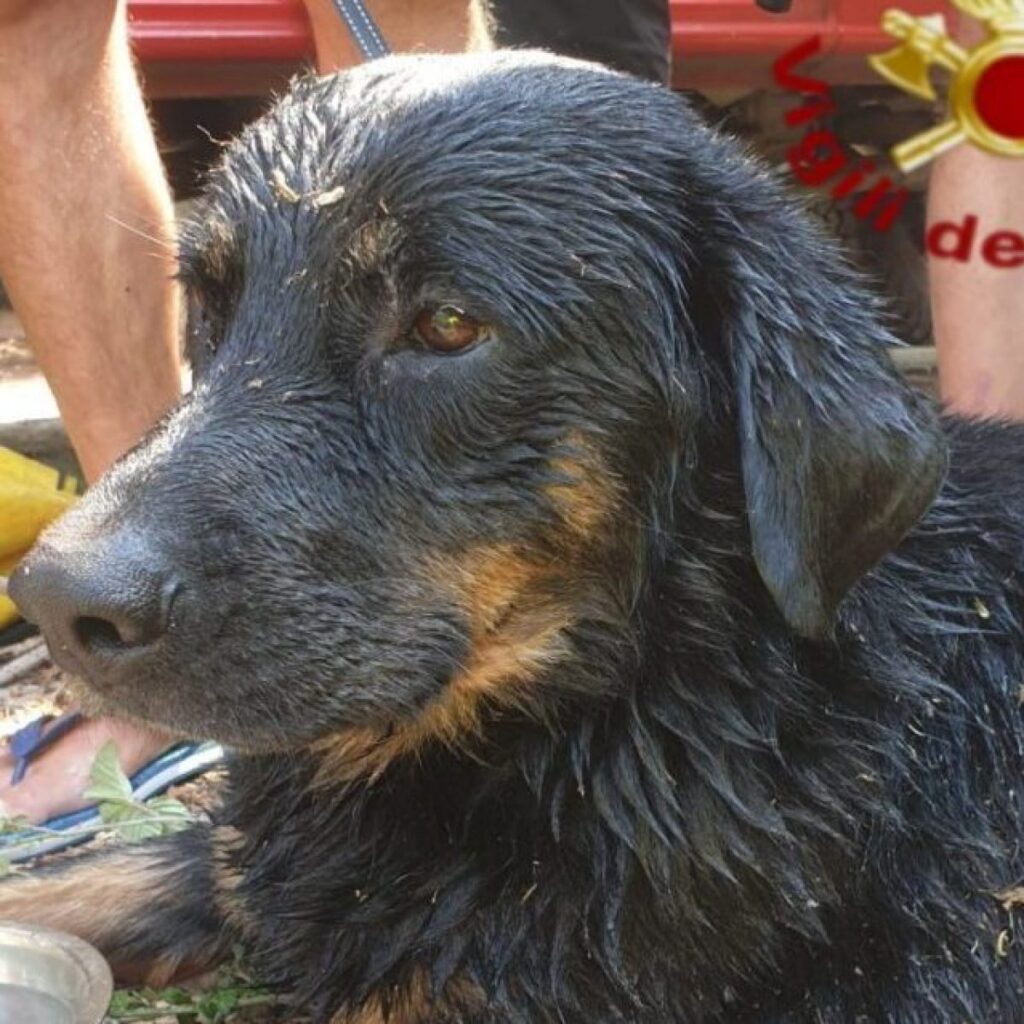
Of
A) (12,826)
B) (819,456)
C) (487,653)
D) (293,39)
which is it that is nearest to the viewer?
(819,456)

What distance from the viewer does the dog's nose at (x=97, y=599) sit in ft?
6.03

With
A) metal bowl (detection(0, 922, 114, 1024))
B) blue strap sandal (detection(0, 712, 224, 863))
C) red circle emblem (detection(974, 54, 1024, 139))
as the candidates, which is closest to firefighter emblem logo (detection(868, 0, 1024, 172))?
red circle emblem (detection(974, 54, 1024, 139))

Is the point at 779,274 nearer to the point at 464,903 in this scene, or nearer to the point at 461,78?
the point at 461,78

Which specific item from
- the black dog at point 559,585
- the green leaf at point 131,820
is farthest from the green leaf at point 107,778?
the black dog at point 559,585

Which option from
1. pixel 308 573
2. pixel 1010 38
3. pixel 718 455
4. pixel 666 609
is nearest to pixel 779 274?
pixel 718 455

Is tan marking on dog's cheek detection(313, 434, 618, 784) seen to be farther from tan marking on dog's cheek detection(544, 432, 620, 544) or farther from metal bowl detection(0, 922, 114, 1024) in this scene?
metal bowl detection(0, 922, 114, 1024)

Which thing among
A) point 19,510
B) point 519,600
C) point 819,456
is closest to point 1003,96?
point 819,456

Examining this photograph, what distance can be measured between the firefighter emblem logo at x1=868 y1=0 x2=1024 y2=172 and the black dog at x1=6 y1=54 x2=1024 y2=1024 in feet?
3.85

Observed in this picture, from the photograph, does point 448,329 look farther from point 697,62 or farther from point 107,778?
point 697,62

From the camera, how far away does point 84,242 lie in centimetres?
346

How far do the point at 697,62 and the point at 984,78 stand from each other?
2.81 m

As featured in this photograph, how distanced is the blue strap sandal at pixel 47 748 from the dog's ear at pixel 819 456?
1.55 m

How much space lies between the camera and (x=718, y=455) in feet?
7.33

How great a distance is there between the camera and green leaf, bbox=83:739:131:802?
3.13 meters
